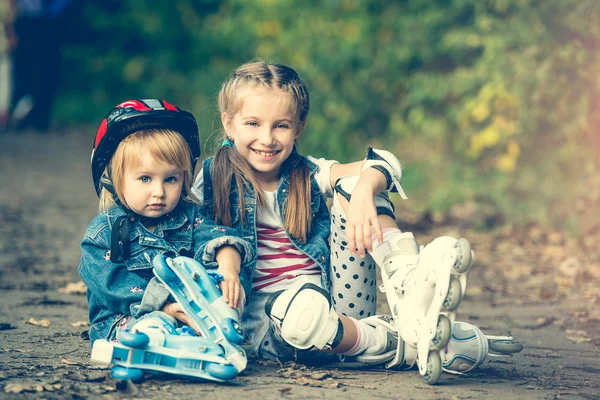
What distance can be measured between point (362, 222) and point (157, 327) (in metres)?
0.78

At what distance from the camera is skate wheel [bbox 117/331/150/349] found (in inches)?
110

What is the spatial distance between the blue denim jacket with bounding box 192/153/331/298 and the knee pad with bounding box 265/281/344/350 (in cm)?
28

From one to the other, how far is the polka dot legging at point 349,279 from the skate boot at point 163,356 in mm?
668

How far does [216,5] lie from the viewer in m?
13.9

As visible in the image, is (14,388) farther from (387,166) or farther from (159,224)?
(387,166)

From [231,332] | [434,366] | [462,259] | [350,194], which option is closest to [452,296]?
[462,259]

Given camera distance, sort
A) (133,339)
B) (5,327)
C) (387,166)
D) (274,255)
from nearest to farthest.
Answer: (133,339) < (387,166) < (274,255) < (5,327)

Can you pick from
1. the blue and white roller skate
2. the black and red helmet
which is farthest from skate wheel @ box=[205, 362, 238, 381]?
the black and red helmet

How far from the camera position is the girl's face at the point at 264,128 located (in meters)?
3.37

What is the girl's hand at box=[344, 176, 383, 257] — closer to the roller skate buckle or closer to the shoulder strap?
the roller skate buckle

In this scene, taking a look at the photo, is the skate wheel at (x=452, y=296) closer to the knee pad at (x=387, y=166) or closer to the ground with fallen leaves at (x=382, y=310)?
the ground with fallen leaves at (x=382, y=310)

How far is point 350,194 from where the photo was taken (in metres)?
3.28

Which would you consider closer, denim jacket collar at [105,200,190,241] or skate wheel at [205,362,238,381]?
skate wheel at [205,362,238,381]

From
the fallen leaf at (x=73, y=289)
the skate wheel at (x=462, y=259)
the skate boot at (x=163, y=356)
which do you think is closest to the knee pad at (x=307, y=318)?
the skate boot at (x=163, y=356)
